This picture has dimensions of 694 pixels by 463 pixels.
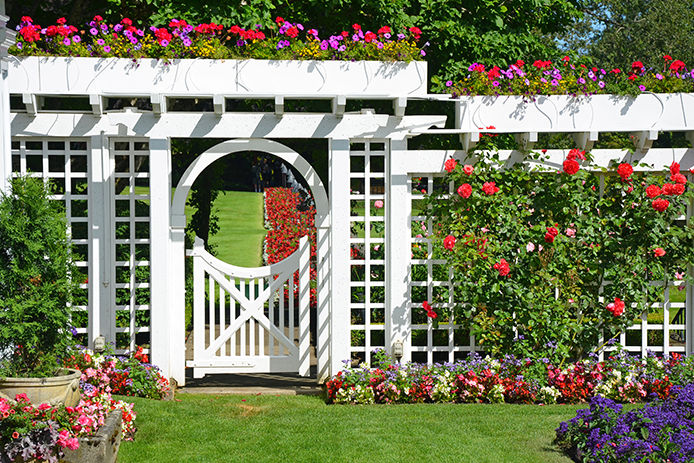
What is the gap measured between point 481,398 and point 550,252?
57.8 inches

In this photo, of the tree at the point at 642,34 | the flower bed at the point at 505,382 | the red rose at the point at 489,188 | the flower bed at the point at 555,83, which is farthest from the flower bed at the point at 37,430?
the tree at the point at 642,34

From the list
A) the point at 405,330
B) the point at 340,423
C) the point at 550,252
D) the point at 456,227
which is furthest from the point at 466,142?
the point at 340,423

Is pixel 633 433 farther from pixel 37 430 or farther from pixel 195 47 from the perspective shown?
pixel 195 47

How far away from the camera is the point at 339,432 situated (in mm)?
6262

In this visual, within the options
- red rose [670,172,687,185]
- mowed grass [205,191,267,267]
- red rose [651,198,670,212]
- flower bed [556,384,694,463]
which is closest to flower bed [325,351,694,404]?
flower bed [556,384,694,463]

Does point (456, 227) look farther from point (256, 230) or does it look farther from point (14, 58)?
point (256, 230)

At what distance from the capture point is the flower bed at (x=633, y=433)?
17.1ft

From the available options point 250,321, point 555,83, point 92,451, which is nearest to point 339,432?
point 92,451

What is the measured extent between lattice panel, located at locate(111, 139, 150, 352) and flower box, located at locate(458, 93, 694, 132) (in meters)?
3.11

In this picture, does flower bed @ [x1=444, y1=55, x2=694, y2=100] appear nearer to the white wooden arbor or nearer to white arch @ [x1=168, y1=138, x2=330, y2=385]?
the white wooden arbor

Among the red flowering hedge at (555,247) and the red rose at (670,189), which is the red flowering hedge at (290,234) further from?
the red rose at (670,189)

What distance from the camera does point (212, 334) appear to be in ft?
27.8

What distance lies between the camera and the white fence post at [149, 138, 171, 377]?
7.68 m

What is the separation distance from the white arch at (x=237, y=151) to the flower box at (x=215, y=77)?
49cm
